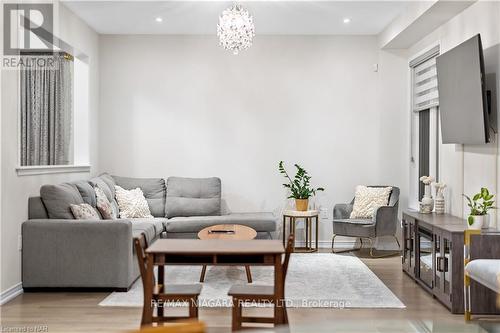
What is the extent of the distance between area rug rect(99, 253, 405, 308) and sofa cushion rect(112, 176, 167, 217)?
1.24 meters

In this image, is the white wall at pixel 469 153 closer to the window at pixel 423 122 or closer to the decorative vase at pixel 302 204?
the window at pixel 423 122

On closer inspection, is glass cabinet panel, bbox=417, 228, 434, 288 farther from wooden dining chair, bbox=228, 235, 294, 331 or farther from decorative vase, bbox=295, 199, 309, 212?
wooden dining chair, bbox=228, 235, 294, 331

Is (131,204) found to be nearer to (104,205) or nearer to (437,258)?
(104,205)

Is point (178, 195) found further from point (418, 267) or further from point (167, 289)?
point (167, 289)

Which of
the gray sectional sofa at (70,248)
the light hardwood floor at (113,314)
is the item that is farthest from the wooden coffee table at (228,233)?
the light hardwood floor at (113,314)

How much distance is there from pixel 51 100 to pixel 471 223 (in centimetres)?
476

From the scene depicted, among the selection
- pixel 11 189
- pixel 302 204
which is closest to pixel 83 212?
pixel 11 189

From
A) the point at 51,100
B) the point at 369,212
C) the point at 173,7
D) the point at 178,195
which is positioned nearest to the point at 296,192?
the point at 369,212

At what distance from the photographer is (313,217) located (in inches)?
294

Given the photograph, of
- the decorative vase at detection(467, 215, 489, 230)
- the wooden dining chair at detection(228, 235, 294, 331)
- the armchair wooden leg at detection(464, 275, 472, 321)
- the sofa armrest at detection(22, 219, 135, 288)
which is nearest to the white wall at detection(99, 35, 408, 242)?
the sofa armrest at detection(22, 219, 135, 288)

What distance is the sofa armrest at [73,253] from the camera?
5.01 m

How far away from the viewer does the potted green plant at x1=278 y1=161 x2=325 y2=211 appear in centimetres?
726
